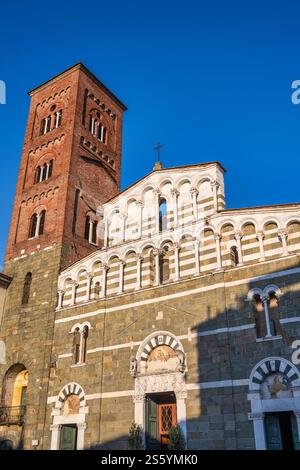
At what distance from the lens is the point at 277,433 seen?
14.7 m

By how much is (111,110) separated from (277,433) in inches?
930

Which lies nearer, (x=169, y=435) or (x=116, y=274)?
(x=169, y=435)

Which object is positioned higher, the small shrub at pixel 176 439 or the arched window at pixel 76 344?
the arched window at pixel 76 344

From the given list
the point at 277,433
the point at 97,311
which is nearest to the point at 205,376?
the point at 277,433

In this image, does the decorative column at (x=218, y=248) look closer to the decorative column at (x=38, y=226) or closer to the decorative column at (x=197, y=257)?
the decorative column at (x=197, y=257)

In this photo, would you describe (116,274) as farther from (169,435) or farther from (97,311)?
(169,435)

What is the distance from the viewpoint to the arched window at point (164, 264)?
19.5 meters

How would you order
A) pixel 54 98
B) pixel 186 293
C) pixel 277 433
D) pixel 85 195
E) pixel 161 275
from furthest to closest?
pixel 54 98 < pixel 85 195 < pixel 161 275 < pixel 186 293 < pixel 277 433

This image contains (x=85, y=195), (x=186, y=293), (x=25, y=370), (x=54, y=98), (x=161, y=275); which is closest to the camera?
(x=186, y=293)

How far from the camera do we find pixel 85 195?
26062mm

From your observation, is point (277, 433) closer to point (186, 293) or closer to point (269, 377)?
point (269, 377)

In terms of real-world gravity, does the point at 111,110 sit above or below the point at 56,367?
above

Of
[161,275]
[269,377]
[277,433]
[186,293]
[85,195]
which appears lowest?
[277,433]

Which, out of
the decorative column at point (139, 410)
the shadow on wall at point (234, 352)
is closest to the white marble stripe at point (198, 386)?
the shadow on wall at point (234, 352)
